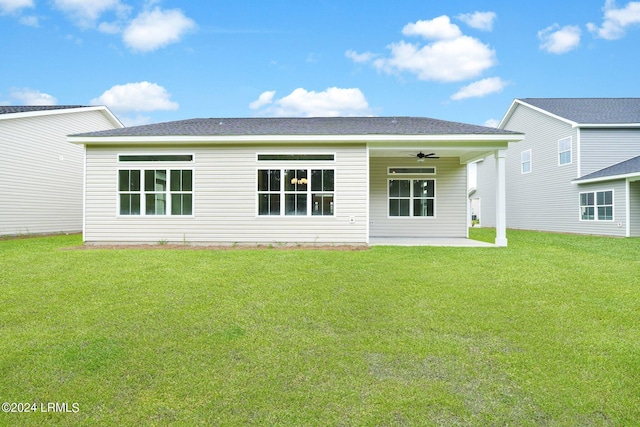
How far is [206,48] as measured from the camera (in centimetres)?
1716

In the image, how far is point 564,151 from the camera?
1783 cm

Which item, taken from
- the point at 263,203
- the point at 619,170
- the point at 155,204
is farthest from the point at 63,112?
the point at 619,170

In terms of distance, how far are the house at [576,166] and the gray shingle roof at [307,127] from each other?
7595mm

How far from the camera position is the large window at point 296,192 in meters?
10.9

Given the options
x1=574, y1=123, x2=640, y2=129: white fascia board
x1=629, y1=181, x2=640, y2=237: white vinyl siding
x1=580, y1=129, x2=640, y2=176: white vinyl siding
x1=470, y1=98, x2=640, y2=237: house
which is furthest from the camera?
x1=580, y1=129, x2=640, y2=176: white vinyl siding

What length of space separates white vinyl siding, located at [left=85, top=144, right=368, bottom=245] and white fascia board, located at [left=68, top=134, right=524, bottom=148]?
11.4 inches

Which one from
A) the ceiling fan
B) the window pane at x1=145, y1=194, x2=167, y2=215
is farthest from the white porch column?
the window pane at x1=145, y1=194, x2=167, y2=215

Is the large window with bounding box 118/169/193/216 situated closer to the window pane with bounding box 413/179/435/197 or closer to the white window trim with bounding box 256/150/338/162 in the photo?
the white window trim with bounding box 256/150/338/162

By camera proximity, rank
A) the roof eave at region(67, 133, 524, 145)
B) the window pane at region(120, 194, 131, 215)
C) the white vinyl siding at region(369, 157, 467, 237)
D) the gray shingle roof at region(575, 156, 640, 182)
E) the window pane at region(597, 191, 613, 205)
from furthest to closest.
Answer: the window pane at region(597, 191, 613, 205) < the gray shingle roof at region(575, 156, 640, 182) < the white vinyl siding at region(369, 157, 467, 237) < the window pane at region(120, 194, 131, 215) < the roof eave at region(67, 133, 524, 145)

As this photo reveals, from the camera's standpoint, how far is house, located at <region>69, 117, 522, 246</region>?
10.8 m

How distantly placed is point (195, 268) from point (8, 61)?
53.1 ft

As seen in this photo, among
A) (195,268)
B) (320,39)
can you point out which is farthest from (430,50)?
(195,268)

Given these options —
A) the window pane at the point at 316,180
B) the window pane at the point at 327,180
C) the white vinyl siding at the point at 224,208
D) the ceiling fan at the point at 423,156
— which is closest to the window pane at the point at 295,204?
the white vinyl siding at the point at 224,208

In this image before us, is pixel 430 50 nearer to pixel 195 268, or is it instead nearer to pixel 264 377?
pixel 195 268
